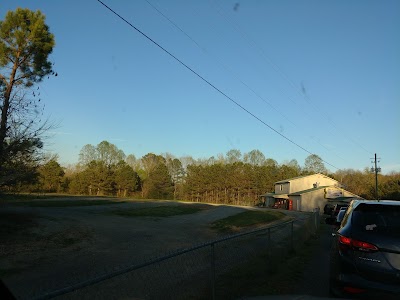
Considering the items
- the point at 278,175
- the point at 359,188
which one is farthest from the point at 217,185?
the point at 359,188

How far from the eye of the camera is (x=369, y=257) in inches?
210

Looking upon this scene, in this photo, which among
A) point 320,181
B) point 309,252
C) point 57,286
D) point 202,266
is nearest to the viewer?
point 57,286

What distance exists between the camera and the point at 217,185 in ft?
376

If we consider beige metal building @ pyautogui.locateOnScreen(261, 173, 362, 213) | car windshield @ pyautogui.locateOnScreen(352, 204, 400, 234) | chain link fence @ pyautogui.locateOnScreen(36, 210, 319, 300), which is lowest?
chain link fence @ pyautogui.locateOnScreen(36, 210, 319, 300)

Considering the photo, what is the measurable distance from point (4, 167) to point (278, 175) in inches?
3831

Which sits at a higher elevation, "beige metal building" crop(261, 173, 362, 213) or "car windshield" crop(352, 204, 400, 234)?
"beige metal building" crop(261, 173, 362, 213)

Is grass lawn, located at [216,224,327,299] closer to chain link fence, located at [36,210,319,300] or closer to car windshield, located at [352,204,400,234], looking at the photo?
chain link fence, located at [36,210,319,300]

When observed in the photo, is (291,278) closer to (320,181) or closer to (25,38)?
(25,38)

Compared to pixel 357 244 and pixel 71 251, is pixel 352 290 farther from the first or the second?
pixel 71 251

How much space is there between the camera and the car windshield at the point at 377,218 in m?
5.65

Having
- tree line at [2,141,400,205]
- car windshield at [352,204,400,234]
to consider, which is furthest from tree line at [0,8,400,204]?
car windshield at [352,204,400,234]

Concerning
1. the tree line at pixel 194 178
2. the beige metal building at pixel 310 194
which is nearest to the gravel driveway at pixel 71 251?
the beige metal building at pixel 310 194

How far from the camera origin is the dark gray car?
5.21 metres

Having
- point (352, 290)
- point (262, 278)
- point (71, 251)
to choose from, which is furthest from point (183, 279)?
point (71, 251)
